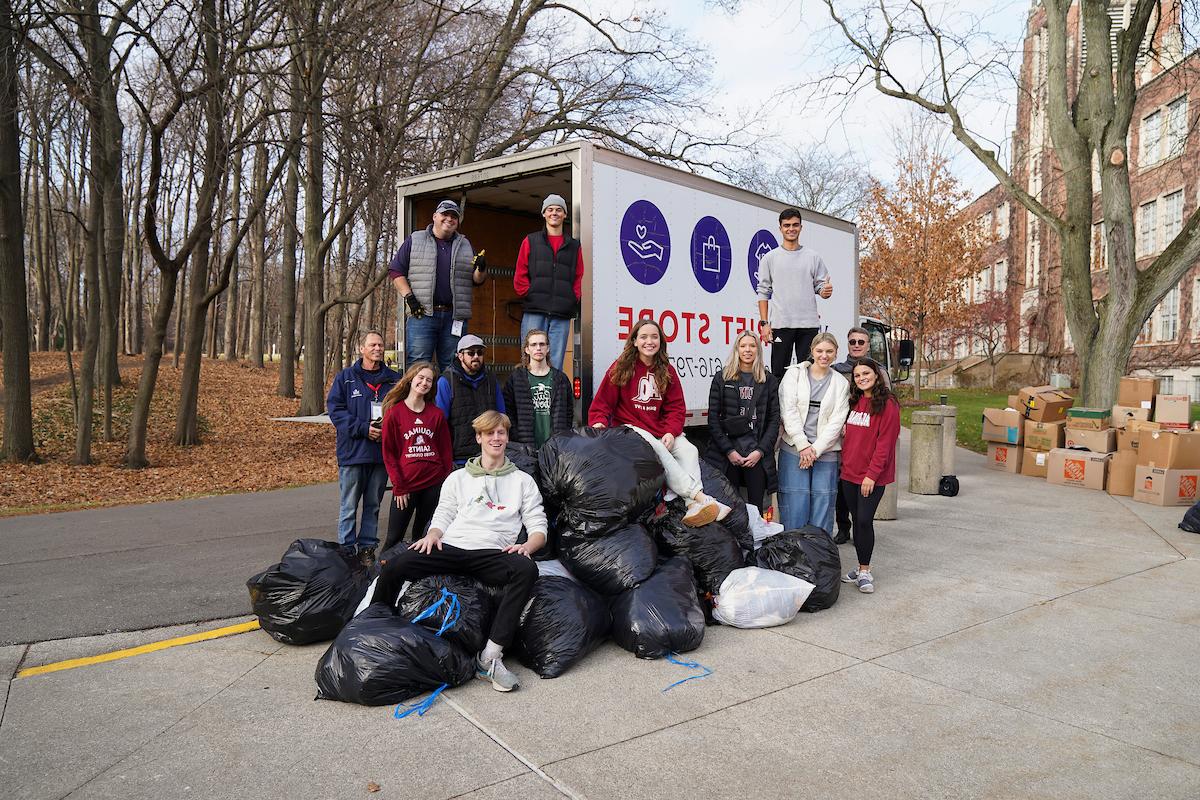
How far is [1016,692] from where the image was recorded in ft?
12.2

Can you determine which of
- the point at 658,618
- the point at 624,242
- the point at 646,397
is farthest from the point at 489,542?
the point at 624,242

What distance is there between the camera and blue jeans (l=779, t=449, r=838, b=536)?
5.99 meters

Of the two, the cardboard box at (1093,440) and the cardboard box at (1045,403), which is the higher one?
the cardboard box at (1045,403)

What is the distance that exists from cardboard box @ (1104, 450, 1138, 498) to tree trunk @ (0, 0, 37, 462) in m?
14.1

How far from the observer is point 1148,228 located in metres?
28.4

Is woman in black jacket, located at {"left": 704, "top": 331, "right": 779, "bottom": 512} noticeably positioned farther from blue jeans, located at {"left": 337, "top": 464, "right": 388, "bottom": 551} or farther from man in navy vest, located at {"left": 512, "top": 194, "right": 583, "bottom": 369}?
blue jeans, located at {"left": 337, "top": 464, "right": 388, "bottom": 551}

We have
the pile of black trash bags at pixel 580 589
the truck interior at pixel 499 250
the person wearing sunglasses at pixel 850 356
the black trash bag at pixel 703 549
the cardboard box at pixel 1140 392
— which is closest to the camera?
the pile of black trash bags at pixel 580 589

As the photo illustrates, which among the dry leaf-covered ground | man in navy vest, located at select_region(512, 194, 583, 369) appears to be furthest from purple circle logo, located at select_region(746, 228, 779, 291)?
the dry leaf-covered ground

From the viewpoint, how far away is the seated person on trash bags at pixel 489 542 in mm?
3967

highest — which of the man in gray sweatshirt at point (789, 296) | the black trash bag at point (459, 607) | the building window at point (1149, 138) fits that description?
the building window at point (1149, 138)

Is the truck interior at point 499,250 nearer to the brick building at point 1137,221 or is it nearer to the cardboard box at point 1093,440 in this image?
the cardboard box at point 1093,440

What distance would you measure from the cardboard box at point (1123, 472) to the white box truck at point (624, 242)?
12.8 ft

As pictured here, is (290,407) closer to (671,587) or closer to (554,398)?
(554,398)

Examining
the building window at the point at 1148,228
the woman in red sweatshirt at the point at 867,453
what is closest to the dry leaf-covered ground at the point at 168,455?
the woman in red sweatshirt at the point at 867,453
